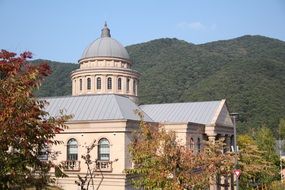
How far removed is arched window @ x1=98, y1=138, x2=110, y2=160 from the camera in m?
31.7

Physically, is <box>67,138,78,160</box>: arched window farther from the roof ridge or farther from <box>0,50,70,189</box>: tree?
<box>0,50,70,189</box>: tree

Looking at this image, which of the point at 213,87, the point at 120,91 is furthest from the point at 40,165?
the point at 213,87

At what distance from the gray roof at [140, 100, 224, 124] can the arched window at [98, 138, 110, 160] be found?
40.7 ft

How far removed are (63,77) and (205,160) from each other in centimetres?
12419

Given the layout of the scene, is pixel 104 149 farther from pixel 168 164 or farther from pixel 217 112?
pixel 217 112

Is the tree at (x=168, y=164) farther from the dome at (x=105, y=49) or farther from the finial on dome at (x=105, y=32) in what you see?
the finial on dome at (x=105, y=32)

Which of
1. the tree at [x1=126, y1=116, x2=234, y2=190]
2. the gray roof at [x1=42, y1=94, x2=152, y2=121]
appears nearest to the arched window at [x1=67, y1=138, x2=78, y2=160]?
the gray roof at [x1=42, y1=94, x2=152, y2=121]

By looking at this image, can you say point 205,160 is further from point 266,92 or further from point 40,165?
point 266,92

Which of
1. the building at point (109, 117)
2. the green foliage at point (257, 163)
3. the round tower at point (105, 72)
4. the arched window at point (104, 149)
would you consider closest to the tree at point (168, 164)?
the building at point (109, 117)

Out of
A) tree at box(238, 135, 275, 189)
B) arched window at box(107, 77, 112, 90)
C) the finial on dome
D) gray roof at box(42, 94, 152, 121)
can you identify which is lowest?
tree at box(238, 135, 275, 189)

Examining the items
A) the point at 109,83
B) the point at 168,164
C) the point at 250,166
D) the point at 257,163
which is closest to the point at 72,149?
the point at 168,164

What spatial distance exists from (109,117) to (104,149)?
8.48ft

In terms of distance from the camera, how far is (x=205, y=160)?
72.0ft

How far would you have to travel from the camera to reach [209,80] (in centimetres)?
11488
